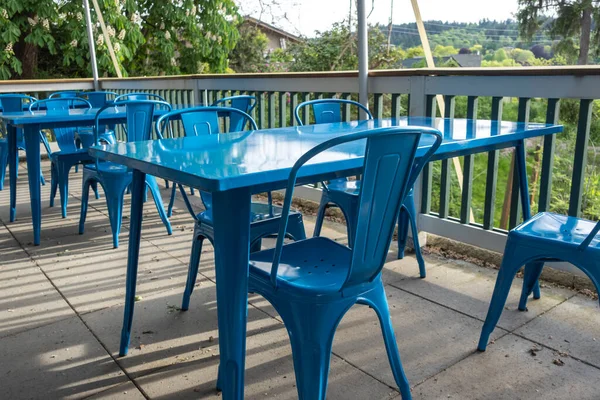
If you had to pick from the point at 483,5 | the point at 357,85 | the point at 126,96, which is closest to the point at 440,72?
the point at 357,85

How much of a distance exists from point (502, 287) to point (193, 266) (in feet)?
4.15

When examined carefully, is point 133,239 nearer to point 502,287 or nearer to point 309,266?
point 309,266

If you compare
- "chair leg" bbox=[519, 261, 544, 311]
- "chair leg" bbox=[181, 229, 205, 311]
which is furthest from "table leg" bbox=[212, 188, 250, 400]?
"chair leg" bbox=[519, 261, 544, 311]

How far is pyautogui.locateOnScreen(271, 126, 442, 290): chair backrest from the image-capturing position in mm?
1333

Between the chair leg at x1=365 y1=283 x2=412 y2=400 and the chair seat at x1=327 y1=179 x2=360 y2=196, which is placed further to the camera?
the chair seat at x1=327 y1=179 x2=360 y2=196

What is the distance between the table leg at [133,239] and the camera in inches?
74.7

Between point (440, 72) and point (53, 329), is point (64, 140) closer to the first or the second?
point (53, 329)

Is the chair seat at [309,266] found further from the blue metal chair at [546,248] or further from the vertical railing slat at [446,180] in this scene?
the vertical railing slat at [446,180]

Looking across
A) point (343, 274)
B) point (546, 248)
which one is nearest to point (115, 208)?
point (343, 274)

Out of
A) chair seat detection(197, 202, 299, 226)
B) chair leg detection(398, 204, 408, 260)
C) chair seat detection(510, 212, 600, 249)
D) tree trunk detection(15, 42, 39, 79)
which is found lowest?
chair leg detection(398, 204, 408, 260)

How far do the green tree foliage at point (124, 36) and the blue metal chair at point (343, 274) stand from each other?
10.3 meters

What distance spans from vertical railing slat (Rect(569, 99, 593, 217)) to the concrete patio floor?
44cm

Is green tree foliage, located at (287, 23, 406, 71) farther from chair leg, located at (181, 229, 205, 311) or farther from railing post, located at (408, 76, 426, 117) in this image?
chair leg, located at (181, 229, 205, 311)

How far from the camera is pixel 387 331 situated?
1628mm
